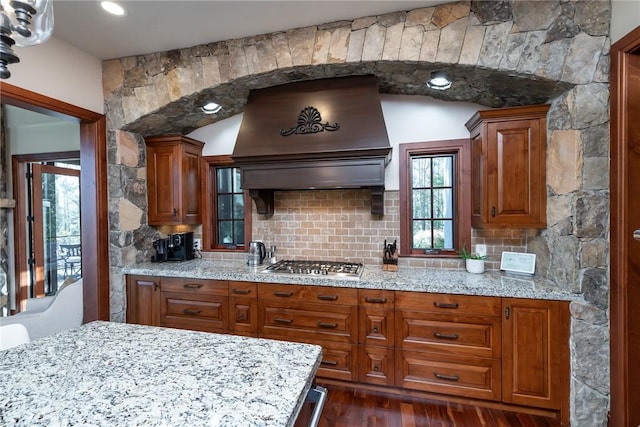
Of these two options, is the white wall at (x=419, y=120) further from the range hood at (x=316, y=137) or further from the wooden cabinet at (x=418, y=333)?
the wooden cabinet at (x=418, y=333)

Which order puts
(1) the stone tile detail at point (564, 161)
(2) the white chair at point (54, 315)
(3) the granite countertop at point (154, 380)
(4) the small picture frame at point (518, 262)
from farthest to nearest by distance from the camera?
(2) the white chair at point (54, 315) → (4) the small picture frame at point (518, 262) → (1) the stone tile detail at point (564, 161) → (3) the granite countertop at point (154, 380)

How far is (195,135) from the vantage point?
3.43 metres

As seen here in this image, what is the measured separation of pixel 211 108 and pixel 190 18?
34.6 inches

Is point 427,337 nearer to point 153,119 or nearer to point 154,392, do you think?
point 154,392

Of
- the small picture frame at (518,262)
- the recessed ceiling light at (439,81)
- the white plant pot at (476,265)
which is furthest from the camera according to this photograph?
the white plant pot at (476,265)

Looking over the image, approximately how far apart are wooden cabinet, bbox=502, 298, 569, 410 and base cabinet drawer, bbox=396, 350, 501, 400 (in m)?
0.09

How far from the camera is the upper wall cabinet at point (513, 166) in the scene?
2168mm

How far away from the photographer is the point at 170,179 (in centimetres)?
310

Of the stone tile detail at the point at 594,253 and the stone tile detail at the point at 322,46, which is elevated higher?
the stone tile detail at the point at 322,46

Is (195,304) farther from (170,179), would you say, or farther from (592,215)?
(592,215)

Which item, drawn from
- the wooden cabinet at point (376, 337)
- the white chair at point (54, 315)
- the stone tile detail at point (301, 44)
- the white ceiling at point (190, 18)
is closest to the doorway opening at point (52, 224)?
the white chair at point (54, 315)

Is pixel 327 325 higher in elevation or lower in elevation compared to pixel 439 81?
lower

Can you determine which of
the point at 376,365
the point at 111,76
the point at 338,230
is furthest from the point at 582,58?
the point at 111,76

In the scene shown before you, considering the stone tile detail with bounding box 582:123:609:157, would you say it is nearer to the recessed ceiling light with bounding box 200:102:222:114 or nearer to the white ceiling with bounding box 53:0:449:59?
the white ceiling with bounding box 53:0:449:59
